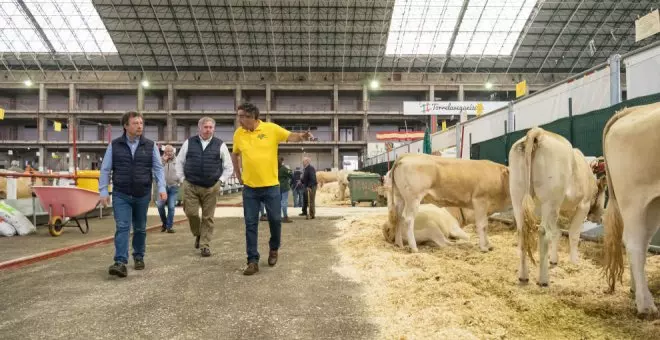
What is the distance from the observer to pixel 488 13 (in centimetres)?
3872

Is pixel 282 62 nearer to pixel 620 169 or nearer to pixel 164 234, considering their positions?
pixel 164 234

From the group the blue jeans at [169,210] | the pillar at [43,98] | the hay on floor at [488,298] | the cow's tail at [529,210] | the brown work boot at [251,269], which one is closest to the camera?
the hay on floor at [488,298]

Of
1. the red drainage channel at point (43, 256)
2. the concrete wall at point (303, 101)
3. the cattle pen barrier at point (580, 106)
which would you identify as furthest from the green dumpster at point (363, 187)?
the concrete wall at point (303, 101)

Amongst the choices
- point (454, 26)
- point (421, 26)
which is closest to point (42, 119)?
point (421, 26)

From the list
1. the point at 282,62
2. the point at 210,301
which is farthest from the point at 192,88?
the point at 210,301

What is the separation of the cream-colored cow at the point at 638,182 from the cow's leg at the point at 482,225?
10.2ft

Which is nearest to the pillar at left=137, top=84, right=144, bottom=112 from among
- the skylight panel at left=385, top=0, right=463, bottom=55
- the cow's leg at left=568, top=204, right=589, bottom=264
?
the skylight panel at left=385, top=0, right=463, bottom=55

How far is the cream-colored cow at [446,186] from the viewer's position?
659 cm

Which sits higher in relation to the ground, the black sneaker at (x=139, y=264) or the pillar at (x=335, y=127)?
the pillar at (x=335, y=127)

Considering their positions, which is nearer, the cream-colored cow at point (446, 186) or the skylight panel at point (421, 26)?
the cream-colored cow at point (446, 186)

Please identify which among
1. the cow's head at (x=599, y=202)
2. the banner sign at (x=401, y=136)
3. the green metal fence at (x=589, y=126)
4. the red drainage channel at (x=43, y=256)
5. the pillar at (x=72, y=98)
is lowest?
the red drainage channel at (x=43, y=256)

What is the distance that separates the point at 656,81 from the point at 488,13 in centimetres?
3770

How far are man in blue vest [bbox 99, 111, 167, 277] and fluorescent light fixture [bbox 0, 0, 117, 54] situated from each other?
131 ft

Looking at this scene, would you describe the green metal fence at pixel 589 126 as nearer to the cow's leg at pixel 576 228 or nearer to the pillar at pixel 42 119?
the cow's leg at pixel 576 228
